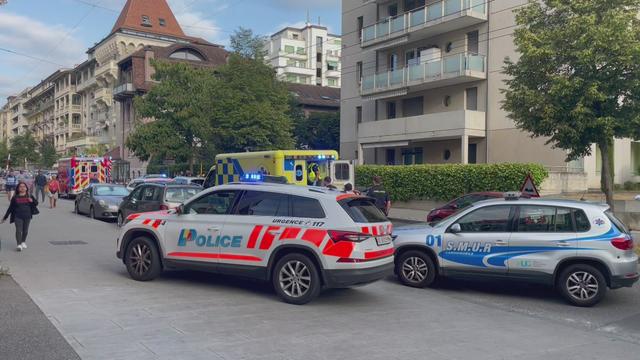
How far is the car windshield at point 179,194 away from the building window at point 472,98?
17683 mm

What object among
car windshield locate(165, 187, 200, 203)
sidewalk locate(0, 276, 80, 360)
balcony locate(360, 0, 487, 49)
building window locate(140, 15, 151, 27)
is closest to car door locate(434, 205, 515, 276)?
sidewalk locate(0, 276, 80, 360)

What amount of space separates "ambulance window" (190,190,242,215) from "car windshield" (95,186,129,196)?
13888 millimetres

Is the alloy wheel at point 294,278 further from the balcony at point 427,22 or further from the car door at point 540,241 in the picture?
the balcony at point 427,22

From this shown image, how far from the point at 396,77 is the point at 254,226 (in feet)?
80.4

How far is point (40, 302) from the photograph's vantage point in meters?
7.53

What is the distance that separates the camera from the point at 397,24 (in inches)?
1248

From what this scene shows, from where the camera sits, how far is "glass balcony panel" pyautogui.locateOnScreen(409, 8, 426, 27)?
29953mm

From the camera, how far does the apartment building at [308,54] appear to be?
97.4 m

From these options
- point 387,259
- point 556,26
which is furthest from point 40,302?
point 556,26

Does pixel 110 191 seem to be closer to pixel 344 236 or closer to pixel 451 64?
pixel 344 236

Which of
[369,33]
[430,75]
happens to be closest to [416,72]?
[430,75]

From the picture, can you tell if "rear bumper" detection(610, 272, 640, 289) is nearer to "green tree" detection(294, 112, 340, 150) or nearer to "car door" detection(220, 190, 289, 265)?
"car door" detection(220, 190, 289, 265)

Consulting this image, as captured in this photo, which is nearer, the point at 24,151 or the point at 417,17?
the point at 417,17

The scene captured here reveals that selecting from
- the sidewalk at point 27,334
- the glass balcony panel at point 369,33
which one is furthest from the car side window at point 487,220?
the glass balcony panel at point 369,33
